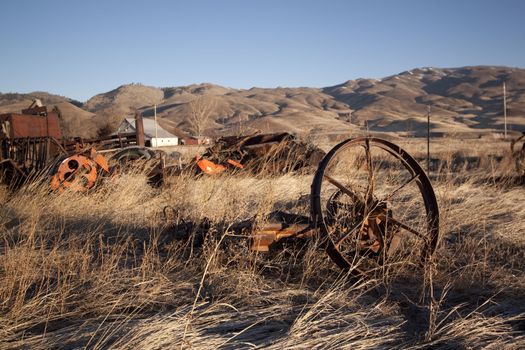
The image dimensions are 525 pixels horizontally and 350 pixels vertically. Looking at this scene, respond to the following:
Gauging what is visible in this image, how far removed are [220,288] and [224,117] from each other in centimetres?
8567

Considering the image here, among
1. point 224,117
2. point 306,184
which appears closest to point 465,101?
point 224,117

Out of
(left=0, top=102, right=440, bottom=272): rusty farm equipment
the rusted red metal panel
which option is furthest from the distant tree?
(left=0, top=102, right=440, bottom=272): rusty farm equipment

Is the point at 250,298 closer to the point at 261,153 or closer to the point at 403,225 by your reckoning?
the point at 403,225

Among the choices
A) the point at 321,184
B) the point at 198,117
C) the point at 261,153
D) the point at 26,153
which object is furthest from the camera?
the point at 198,117

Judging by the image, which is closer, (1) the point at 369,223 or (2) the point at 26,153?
(1) the point at 369,223

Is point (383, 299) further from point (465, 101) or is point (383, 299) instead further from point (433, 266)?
point (465, 101)

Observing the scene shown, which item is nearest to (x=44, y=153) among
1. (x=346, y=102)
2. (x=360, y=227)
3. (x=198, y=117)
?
(x=360, y=227)

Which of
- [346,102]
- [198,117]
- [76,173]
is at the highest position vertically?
[346,102]

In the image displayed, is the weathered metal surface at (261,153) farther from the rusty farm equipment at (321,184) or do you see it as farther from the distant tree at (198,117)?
the distant tree at (198,117)

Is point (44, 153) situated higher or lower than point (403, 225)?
higher

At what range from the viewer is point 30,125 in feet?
26.8

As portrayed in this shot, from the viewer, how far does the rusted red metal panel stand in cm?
757

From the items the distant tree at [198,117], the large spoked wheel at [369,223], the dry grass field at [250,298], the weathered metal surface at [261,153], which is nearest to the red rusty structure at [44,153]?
the dry grass field at [250,298]

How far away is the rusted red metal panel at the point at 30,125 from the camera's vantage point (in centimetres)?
757
